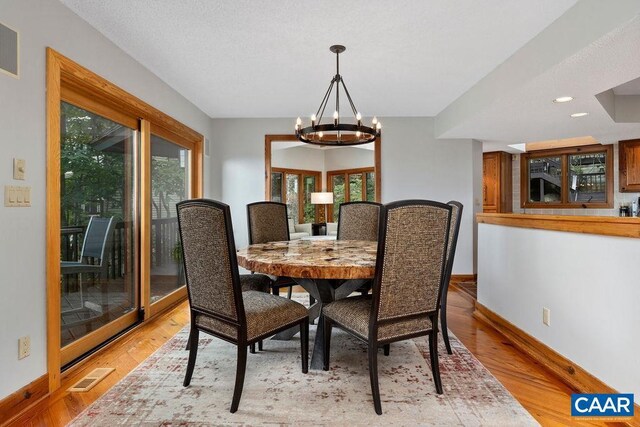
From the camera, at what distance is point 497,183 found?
6242mm

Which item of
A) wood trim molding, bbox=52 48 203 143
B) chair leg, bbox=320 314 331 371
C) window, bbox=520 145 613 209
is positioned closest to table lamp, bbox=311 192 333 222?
window, bbox=520 145 613 209

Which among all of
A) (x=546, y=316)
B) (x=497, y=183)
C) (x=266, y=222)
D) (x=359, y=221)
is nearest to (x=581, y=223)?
(x=546, y=316)

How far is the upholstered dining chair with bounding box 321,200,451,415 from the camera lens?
174cm

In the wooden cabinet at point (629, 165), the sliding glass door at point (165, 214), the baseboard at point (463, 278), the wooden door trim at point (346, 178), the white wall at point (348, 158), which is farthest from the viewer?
the wooden door trim at point (346, 178)

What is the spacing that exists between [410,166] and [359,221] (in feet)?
5.83

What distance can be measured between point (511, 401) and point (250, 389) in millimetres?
1434

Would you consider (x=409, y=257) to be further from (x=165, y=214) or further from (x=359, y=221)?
(x=165, y=214)

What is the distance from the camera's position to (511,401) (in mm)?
1878

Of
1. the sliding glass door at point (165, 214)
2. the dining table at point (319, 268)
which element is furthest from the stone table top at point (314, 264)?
the sliding glass door at point (165, 214)

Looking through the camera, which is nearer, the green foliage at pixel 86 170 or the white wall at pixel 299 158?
A: the green foliage at pixel 86 170

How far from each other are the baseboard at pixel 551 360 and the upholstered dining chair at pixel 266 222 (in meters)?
1.84

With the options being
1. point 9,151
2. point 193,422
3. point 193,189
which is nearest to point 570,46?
point 193,422

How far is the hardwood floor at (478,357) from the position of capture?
1790mm

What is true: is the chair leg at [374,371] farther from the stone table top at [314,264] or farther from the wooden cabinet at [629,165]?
the wooden cabinet at [629,165]
